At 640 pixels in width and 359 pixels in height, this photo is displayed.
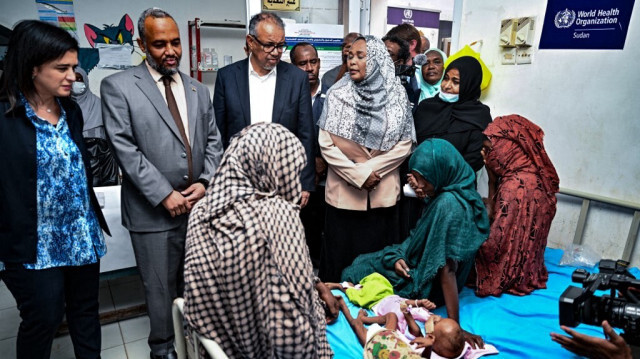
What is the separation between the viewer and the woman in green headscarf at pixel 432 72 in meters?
3.42

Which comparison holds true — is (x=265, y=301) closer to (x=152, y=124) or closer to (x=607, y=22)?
(x=152, y=124)

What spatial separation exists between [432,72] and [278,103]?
1.45m

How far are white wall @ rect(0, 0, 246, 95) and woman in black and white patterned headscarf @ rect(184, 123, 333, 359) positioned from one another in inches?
187

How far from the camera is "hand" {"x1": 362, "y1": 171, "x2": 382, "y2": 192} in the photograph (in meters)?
2.65

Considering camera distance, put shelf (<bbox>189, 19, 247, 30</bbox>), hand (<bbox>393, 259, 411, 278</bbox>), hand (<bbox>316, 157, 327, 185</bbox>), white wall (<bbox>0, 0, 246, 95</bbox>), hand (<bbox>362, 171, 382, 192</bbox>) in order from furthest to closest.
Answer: shelf (<bbox>189, 19, 247, 30</bbox>) → white wall (<bbox>0, 0, 246, 95</bbox>) → hand (<bbox>316, 157, 327, 185</bbox>) → hand (<bbox>362, 171, 382, 192</bbox>) → hand (<bbox>393, 259, 411, 278</bbox>)

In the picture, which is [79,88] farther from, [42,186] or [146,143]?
[42,186]

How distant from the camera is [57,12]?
494 cm

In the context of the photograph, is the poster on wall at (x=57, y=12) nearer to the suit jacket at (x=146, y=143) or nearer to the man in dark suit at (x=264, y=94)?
the man in dark suit at (x=264, y=94)

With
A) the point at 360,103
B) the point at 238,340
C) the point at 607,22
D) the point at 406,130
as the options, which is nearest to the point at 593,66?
the point at 607,22

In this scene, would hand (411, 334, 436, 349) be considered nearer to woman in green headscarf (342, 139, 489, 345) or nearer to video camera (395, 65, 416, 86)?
woman in green headscarf (342, 139, 489, 345)

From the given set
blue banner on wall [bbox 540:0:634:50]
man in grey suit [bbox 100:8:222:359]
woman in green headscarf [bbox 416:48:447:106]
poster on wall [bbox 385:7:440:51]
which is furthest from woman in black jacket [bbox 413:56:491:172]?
poster on wall [bbox 385:7:440:51]

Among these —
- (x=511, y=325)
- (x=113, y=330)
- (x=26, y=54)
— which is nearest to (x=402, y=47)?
(x=511, y=325)

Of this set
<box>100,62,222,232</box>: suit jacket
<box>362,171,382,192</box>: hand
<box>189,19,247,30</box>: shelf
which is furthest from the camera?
<box>189,19,247,30</box>: shelf

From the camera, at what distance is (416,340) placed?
1.82m
